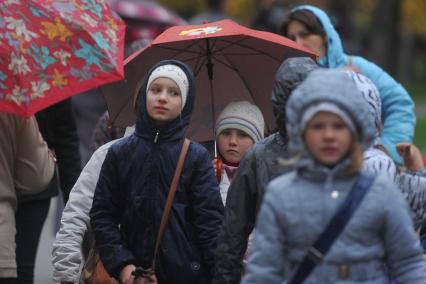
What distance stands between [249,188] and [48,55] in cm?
129

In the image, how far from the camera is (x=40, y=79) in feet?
22.3

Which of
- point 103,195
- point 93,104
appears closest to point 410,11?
point 93,104

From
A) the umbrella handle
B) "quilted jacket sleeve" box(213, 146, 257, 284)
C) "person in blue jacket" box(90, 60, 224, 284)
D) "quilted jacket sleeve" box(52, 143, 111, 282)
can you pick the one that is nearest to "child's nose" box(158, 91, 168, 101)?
"person in blue jacket" box(90, 60, 224, 284)

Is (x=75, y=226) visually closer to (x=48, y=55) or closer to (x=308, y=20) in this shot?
(x=48, y=55)

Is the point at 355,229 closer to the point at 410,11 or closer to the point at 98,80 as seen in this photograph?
the point at 98,80

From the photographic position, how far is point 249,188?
615cm

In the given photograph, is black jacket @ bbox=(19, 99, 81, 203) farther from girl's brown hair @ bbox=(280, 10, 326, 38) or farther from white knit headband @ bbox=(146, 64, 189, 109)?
girl's brown hair @ bbox=(280, 10, 326, 38)

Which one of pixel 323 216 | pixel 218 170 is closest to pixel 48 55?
pixel 218 170

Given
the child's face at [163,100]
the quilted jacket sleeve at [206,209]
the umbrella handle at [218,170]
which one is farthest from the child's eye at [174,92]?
the umbrella handle at [218,170]

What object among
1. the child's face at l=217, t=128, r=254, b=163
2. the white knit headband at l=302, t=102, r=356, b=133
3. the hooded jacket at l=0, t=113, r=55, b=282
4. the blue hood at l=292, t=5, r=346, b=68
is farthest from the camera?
the blue hood at l=292, t=5, r=346, b=68

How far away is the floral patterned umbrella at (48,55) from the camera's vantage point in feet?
22.0

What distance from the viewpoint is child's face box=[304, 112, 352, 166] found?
16.7 feet

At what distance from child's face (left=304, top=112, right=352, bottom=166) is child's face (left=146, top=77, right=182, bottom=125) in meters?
1.52

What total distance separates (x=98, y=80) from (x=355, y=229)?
2173 mm
